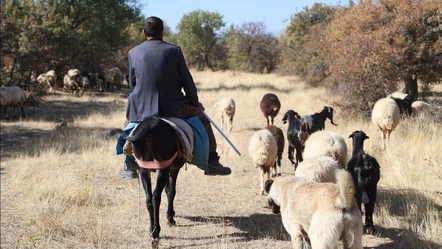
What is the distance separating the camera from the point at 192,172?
→ 29.5 feet

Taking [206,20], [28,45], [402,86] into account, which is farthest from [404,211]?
[206,20]

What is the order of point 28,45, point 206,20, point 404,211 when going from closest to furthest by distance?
point 404,211 → point 28,45 → point 206,20

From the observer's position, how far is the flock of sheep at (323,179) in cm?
381

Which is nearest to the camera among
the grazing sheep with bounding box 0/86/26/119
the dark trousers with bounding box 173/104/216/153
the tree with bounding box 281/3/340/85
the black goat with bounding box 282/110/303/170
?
the dark trousers with bounding box 173/104/216/153

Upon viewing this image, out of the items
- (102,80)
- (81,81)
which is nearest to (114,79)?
(102,80)

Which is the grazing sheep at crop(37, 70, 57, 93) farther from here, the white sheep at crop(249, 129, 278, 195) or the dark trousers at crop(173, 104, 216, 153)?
the dark trousers at crop(173, 104, 216, 153)

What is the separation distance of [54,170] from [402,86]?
12.1 metres

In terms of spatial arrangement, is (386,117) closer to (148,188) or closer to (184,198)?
(184,198)

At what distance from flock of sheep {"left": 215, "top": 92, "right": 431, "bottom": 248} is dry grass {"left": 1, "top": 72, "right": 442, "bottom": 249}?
0.54 metres

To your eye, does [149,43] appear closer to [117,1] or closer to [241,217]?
[241,217]

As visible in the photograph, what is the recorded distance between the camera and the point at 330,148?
6398mm

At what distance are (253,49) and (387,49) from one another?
3042 cm

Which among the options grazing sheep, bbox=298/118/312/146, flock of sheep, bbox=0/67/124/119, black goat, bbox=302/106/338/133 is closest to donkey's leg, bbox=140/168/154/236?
grazing sheep, bbox=298/118/312/146

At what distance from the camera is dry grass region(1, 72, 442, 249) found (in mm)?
5532
